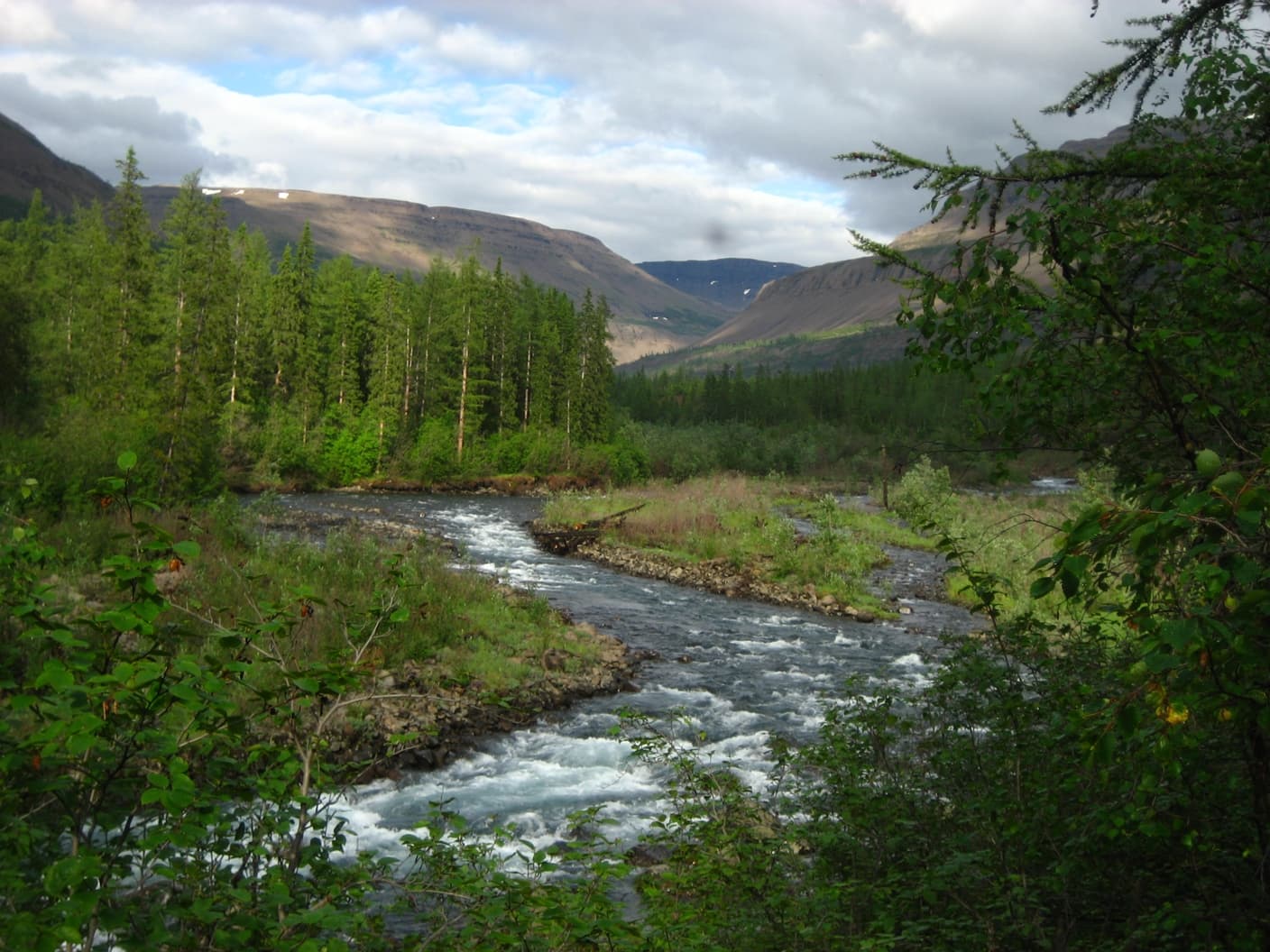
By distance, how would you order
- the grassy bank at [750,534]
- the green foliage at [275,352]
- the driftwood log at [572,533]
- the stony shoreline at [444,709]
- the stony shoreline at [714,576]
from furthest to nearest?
the green foliage at [275,352], the driftwood log at [572,533], the grassy bank at [750,534], the stony shoreline at [714,576], the stony shoreline at [444,709]

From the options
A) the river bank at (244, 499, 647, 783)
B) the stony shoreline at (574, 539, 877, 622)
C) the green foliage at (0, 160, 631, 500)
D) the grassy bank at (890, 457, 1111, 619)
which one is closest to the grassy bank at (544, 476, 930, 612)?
the stony shoreline at (574, 539, 877, 622)

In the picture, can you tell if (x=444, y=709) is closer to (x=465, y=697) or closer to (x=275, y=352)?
(x=465, y=697)

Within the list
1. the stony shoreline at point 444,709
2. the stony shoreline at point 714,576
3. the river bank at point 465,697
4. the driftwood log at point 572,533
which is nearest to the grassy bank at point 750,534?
the stony shoreline at point 714,576

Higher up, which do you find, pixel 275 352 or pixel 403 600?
pixel 275 352

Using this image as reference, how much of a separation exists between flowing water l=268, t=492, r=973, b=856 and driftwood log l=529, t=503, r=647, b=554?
1417 mm

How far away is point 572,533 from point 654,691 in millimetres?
18496

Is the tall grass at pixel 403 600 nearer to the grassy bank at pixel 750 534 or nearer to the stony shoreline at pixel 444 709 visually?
the stony shoreline at pixel 444 709

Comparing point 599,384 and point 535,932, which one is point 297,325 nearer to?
point 599,384

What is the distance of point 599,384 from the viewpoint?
216ft

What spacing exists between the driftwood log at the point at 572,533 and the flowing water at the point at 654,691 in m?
1.42

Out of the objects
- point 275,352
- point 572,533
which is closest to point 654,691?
point 572,533

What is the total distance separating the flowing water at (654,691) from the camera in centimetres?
1003

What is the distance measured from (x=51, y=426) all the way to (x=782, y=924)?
23.1 meters

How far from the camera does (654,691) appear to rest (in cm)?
1494
